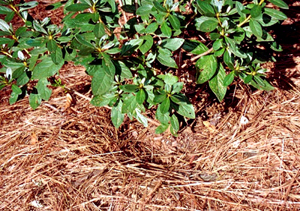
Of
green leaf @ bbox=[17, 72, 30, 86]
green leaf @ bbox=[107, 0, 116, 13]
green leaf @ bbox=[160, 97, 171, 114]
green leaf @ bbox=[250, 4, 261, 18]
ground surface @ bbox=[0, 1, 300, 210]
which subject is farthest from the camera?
ground surface @ bbox=[0, 1, 300, 210]

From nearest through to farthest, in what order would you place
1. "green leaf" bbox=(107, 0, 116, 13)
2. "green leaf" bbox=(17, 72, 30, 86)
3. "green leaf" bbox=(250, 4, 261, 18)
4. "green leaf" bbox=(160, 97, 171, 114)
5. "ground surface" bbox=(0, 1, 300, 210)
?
1. "green leaf" bbox=(250, 4, 261, 18)
2. "green leaf" bbox=(107, 0, 116, 13)
3. "green leaf" bbox=(160, 97, 171, 114)
4. "green leaf" bbox=(17, 72, 30, 86)
5. "ground surface" bbox=(0, 1, 300, 210)

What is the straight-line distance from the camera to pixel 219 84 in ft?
5.60

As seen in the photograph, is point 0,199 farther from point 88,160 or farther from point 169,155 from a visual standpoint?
point 169,155

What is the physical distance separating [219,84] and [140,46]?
504mm

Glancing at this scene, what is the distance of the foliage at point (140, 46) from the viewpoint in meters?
1.47

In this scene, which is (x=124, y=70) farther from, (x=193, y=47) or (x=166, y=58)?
(x=193, y=47)

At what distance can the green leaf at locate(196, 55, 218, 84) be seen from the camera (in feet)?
5.39

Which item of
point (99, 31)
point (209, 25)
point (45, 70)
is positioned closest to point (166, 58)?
point (209, 25)

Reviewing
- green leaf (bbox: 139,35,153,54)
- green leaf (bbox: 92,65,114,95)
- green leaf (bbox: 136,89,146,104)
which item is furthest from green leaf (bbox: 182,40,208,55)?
green leaf (bbox: 92,65,114,95)

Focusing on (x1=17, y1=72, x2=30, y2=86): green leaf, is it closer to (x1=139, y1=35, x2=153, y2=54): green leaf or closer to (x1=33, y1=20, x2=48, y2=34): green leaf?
(x1=33, y1=20, x2=48, y2=34): green leaf

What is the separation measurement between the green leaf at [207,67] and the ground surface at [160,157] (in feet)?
2.20

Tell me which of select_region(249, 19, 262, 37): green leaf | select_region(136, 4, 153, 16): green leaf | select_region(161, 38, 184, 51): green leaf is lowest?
select_region(161, 38, 184, 51): green leaf

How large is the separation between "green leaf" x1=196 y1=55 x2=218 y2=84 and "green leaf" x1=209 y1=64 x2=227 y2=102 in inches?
2.7

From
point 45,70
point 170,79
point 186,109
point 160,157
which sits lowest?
point 160,157
